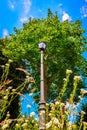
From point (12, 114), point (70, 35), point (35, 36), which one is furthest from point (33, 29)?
point (12, 114)

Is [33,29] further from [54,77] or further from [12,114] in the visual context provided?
[12,114]

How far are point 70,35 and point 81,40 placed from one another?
1489 millimetres

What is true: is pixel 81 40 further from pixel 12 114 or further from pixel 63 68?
pixel 12 114

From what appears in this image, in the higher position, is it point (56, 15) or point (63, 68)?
point (56, 15)

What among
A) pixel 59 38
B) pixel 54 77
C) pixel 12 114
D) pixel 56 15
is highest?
pixel 56 15

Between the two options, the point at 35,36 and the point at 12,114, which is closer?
the point at 12,114

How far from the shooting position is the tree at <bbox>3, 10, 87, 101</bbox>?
36.8 metres

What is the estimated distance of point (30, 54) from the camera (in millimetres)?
37375

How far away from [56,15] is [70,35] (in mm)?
2900

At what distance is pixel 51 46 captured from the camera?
120 feet

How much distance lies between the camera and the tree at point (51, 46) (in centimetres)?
3681

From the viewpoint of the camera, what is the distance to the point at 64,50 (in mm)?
37000

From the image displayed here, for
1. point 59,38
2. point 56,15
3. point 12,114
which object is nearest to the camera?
point 12,114

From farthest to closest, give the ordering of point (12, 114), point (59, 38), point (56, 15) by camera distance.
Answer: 1. point (56, 15)
2. point (59, 38)
3. point (12, 114)
